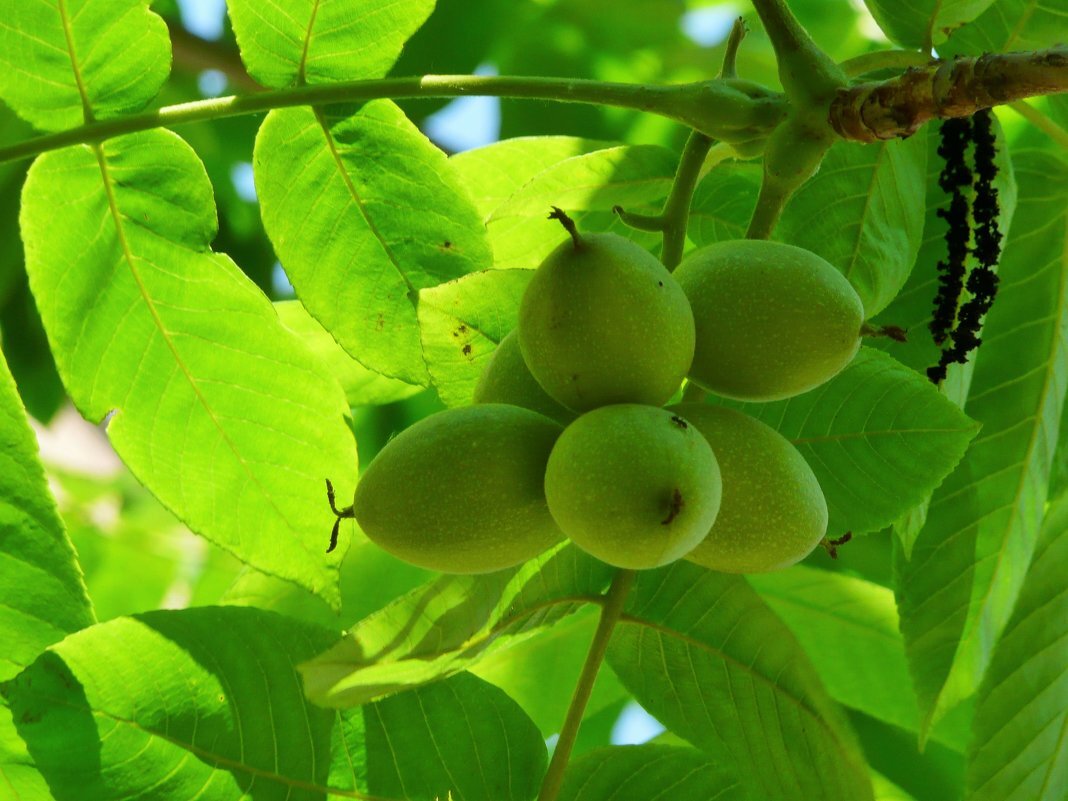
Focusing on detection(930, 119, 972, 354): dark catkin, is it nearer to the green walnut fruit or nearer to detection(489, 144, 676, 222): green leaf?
detection(489, 144, 676, 222): green leaf

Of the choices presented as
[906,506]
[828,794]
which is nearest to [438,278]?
[906,506]

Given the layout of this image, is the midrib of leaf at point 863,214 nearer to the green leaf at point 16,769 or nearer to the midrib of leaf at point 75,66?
the midrib of leaf at point 75,66

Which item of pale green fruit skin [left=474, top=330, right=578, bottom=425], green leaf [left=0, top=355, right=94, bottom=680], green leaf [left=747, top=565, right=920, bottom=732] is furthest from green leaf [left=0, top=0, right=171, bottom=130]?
green leaf [left=747, top=565, right=920, bottom=732]

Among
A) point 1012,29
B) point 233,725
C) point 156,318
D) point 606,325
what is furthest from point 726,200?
point 233,725

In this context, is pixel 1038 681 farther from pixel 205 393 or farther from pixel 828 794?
pixel 205 393

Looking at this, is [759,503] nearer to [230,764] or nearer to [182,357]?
[230,764]
